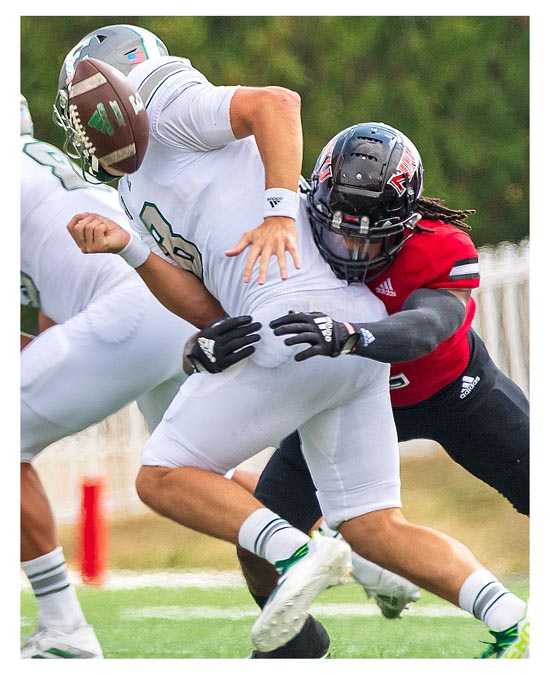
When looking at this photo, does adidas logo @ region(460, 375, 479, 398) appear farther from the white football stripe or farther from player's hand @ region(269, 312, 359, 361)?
the white football stripe

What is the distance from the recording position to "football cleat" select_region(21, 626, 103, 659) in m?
3.09

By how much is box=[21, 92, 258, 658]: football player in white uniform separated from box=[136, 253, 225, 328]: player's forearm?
328 mm

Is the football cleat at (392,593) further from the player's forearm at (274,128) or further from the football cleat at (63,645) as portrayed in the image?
the player's forearm at (274,128)

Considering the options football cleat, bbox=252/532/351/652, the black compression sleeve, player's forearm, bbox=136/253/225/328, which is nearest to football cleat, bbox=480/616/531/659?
football cleat, bbox=252/532/351/652

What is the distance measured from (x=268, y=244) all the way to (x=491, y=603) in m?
1.03

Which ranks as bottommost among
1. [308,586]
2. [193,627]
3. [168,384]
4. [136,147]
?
[193,627]

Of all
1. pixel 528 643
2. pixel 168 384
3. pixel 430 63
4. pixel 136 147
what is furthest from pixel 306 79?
pixel 528 643

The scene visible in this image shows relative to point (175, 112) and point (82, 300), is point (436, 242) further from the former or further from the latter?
point (82, 300)

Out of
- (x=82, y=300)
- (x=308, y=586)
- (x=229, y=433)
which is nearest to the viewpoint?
(x=308, y=586)

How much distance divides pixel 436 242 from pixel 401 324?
0.29 meters

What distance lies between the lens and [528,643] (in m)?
2.65

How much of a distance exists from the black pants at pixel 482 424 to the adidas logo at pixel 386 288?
370mm

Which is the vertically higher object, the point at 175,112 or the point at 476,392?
the point at 175,112

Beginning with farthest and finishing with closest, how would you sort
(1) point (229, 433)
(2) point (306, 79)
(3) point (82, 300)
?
1. (2) point (306, 79)
2. (3) point (82, 300)
3. (1) point (229, 433)
